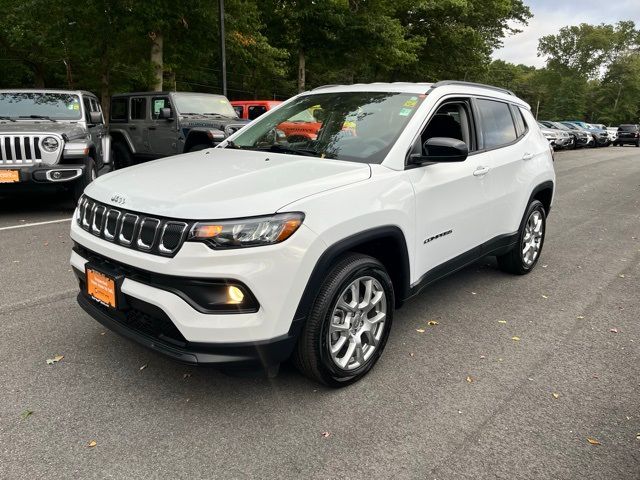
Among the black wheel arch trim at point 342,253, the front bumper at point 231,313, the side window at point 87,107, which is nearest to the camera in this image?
the front bumper at point 231,313

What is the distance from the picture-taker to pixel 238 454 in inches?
95.9

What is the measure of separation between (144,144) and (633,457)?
35.5 ft

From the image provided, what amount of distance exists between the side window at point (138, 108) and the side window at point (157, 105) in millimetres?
288

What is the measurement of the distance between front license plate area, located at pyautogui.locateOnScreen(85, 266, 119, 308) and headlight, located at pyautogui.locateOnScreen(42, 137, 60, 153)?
505 cm

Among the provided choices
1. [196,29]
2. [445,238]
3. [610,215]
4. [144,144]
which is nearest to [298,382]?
[445,238]

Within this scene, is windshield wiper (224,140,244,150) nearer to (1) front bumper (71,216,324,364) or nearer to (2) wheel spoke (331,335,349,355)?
(1) front bumper (71,216,324,364)

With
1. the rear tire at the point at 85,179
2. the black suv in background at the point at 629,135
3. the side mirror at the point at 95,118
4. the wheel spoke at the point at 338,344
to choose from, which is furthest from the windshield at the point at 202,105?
the black suv in background at the point at 629,135

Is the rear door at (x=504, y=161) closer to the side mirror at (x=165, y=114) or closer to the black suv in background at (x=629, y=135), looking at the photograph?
the side mirror at (x=165, y=114)

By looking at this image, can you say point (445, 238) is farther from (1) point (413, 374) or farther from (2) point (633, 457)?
(2) point (633, 457)

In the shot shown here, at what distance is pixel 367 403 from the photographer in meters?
2.87

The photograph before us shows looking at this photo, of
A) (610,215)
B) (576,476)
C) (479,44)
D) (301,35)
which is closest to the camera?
(576,476)

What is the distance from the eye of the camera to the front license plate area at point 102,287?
106 inches

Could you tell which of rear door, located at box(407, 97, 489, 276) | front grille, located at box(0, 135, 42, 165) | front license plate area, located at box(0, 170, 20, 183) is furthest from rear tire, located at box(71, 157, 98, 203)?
rear door, located at box(407, 97, 489, 276)

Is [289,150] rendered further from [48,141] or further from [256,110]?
[256,110]
